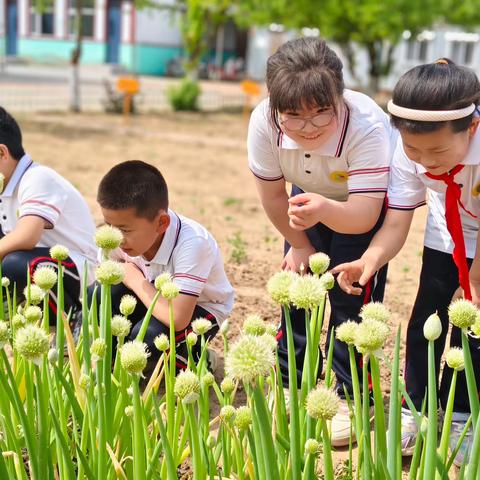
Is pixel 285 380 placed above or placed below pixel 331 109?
below

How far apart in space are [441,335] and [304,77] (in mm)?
958

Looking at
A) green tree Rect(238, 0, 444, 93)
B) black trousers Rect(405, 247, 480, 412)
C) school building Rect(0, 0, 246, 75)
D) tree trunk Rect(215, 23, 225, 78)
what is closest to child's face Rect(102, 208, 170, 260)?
black trousers Rect(405, 247, 480, 412)

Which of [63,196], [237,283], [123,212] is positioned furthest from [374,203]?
[237,283]

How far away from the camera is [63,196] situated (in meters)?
3.10

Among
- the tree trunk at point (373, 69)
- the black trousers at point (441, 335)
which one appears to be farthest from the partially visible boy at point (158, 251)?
the tree trunk at point (373, 69)

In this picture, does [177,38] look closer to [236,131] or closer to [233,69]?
[233,69]

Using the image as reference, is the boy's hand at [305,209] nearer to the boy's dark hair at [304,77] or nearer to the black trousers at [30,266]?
the boy's dark hair at [304,77]

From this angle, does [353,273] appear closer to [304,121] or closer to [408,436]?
[304,121]

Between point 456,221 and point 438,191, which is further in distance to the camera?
point 438,191

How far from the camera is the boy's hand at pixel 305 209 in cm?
195

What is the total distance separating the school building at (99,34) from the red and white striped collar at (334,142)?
88.0 feet

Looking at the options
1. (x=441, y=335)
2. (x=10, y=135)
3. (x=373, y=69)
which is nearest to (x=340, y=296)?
(x=441, y=335)

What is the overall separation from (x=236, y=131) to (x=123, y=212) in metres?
10.1

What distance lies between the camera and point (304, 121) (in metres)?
2.08
